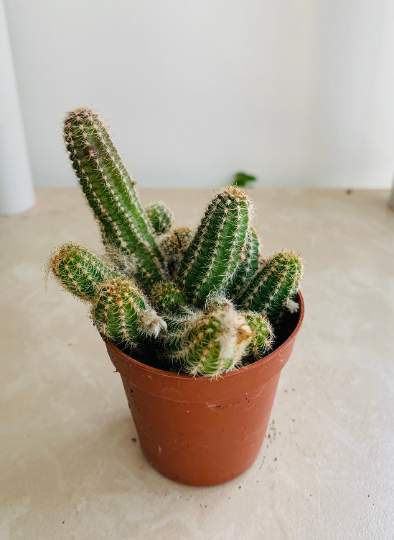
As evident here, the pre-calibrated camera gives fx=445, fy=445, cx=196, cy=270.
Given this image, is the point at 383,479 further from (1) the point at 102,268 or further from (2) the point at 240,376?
(1) the point at 102,268

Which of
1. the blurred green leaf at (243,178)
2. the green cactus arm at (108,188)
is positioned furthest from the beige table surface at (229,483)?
the blurred green leaf at (243,178)

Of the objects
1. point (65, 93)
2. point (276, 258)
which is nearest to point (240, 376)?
point (276, 258)

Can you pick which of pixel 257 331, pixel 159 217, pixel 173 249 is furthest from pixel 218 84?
pixel 257 331

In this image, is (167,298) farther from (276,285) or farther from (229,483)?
(229,483)

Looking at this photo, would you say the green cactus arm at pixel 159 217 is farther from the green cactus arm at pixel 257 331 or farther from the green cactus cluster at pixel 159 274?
the green cactus arm at pixel 257 331

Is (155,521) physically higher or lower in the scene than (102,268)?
lower

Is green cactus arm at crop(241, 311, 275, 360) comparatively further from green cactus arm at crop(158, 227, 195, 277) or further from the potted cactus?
green cactus arm at crop(158, 227, 195, 277)

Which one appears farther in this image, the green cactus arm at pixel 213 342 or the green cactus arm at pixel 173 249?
the green cactus arm at pixel 173 249
